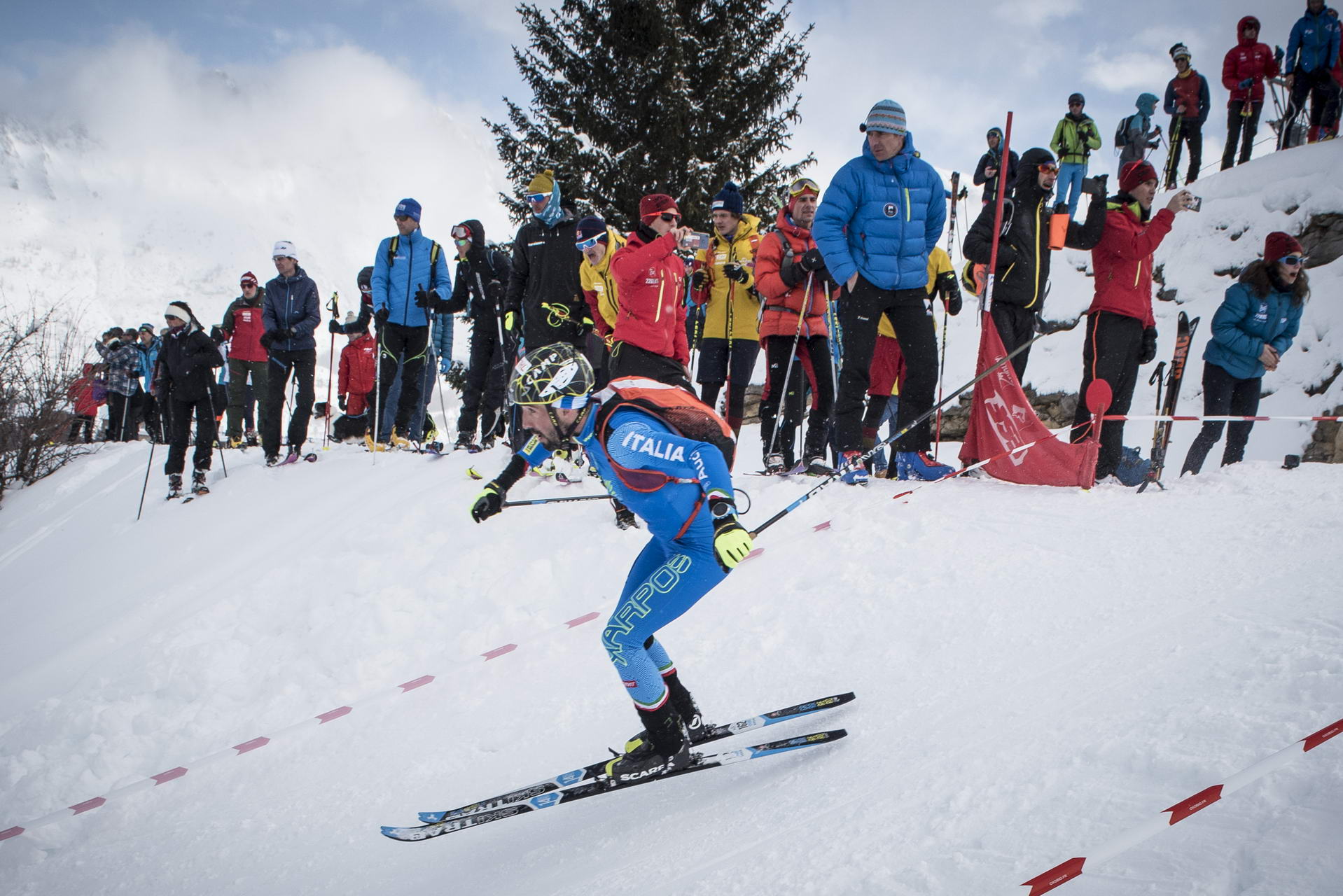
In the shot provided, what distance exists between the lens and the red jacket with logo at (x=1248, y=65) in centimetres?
1068

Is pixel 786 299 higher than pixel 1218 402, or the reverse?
pixel 786 299

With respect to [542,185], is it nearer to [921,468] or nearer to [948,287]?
[948,287]

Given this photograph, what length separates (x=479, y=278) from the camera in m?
8.27

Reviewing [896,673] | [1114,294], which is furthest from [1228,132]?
[896,673]

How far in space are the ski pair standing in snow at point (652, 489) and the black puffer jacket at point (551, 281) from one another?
3.37 m

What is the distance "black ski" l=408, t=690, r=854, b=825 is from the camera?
10.9 feet

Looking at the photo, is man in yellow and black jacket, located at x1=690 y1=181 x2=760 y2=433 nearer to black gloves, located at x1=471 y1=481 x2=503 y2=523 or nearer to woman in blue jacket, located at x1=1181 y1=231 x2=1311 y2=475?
black gloves, located at x1=471 y1=481 x2=503 y2=523

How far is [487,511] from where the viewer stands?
3.92 meters

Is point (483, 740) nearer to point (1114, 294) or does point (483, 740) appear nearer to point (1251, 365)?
point (1114, 294)

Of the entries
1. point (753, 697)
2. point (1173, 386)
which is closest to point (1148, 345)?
point (1173, 386)

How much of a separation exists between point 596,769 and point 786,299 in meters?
4.15

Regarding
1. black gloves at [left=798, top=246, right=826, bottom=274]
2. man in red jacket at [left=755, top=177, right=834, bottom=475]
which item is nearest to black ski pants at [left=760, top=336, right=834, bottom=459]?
man in red jacket at [left=755, top=177, right=834, bottom=475]

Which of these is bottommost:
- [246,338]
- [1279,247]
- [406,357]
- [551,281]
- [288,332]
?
[406,357]

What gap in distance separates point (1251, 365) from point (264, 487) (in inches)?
385
